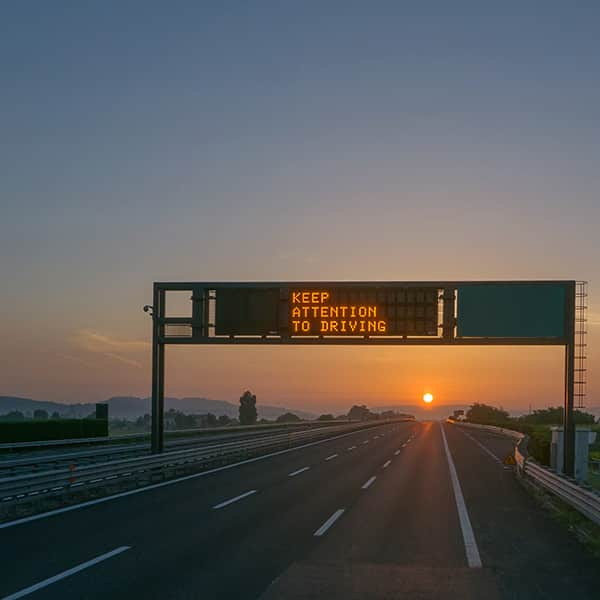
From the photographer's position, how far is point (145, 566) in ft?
39.9

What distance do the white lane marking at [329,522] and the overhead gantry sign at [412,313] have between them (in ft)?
37.3

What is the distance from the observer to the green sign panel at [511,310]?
96.3ft

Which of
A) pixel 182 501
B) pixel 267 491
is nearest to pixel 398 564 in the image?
pixel 182 501

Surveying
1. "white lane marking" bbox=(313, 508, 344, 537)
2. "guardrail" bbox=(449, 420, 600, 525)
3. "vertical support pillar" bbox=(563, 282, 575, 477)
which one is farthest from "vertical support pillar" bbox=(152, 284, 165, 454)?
"vertical support pillar" bbox=(563, 282, 575, 477)

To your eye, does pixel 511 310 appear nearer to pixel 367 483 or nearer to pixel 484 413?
pixel 367 483

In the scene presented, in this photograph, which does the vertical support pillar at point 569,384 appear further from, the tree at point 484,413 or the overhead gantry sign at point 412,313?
the tree at point 484,413

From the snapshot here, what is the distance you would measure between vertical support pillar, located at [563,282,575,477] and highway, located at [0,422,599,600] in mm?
3020

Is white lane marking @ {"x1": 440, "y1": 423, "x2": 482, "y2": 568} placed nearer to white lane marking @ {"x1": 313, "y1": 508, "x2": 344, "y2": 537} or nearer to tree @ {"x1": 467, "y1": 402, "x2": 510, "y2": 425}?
white lane marking @ {"x1": 313, "y1": 508, "x2": 344, "y2": 537}

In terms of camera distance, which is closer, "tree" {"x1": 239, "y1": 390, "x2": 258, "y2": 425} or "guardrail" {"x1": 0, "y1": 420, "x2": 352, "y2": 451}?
"guardrail" {"x1": 0, "y1": 420, "x2": 352, "y2": 451}

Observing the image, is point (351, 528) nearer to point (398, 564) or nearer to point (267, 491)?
point (398, 564)

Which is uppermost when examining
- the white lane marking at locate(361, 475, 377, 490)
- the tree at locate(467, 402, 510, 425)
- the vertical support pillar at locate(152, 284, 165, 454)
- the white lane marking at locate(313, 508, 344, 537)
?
the vertical support pillar at locate(152, 284, 165, 454)

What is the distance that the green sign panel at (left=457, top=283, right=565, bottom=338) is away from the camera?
96.3ft

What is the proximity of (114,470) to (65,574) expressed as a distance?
11.5m

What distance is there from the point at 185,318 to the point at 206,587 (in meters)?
21.2
